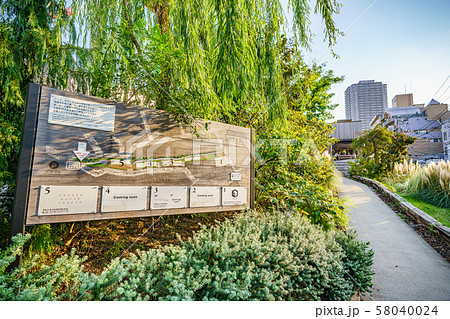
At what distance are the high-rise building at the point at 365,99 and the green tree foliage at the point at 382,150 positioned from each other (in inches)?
325

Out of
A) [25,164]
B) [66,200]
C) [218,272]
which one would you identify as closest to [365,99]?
[218,272]

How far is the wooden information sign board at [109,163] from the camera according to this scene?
5.09 ft

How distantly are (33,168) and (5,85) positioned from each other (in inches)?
36.8

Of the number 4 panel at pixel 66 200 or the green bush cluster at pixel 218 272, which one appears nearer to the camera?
the green bush cluster at pixel 218 272

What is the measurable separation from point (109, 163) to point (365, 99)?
4.55m

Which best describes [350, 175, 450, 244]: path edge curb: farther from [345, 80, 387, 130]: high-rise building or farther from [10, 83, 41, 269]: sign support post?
[10, 83, 41, 269]: sign support post

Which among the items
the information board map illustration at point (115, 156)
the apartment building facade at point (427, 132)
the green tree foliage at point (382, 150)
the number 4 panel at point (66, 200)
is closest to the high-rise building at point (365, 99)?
the information board map illustration at point (115, 156)

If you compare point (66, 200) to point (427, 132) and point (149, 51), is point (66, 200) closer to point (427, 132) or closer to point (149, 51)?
point (149, 51)

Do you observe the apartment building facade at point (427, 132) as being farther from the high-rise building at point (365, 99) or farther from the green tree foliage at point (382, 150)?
the high-rise building at point (365, 99)

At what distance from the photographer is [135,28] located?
243 cm

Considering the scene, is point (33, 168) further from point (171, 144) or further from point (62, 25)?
point (62, 25)

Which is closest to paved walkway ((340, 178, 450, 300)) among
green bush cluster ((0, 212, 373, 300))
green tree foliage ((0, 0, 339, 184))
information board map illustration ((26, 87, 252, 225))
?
green bush cluster ((0, 212, 373, 300))

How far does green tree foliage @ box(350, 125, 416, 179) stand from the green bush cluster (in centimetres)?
1080

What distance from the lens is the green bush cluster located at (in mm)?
1248
